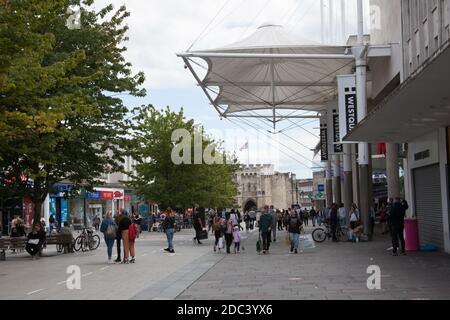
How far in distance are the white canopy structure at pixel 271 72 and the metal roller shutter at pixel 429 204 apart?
8.38 m

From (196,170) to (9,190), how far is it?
1190 inches

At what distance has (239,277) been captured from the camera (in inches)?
592

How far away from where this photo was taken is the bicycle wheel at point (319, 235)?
92.8 ft

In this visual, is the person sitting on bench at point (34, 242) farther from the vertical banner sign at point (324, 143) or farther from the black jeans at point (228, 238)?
the vertical banner sign at point (324, 143)

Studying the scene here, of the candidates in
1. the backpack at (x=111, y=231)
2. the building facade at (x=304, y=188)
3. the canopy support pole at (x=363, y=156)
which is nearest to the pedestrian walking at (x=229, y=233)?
the backpack at (x=111, y=231)

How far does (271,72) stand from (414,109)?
2091cm

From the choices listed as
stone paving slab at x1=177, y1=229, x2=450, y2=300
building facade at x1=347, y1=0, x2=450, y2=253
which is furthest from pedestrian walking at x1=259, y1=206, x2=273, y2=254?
building facade at x1=347, y1=0, x2=450, y2=253

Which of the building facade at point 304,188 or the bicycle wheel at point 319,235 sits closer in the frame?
the bicycle wheel at point 319,235

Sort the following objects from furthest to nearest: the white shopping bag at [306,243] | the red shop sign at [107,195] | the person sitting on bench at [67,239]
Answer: the red shop sign at [107,195], the person sitting on bench at [67,239], the white shopping bag at [306,243]

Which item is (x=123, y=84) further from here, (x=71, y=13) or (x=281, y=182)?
(x=281, y=182)

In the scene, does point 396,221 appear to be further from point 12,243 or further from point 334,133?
point 12,243

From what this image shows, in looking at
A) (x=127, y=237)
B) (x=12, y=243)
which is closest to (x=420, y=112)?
(x=127, y=237)
